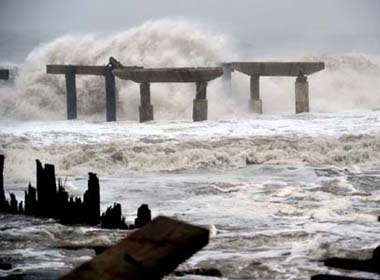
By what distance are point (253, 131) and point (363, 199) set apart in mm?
7045

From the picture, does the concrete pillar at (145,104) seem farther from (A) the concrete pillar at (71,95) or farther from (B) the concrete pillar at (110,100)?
(A) the concrete pillar at (71,95)

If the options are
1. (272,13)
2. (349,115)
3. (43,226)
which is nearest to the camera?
(43,226)

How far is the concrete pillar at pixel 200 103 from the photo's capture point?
18344 millimetres

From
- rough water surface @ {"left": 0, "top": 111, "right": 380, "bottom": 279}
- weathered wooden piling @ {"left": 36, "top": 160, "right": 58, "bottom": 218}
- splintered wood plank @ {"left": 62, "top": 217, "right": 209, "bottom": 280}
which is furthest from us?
weathered wooden piling @ {"left": 36, "top": 160, "right": 58, "bottom": 218}

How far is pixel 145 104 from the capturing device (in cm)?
1888

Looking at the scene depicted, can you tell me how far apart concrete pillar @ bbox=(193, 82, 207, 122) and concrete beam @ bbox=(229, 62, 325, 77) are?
10.00ft

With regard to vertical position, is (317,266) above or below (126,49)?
below

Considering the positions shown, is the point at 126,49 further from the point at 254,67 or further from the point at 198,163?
the point at 198,163

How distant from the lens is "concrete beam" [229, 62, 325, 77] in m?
20.2

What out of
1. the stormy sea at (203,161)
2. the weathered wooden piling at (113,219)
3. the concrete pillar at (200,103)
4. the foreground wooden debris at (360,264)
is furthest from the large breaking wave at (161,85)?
the foreground wooden debris at (360,264)

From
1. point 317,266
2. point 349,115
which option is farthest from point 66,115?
point 317,266

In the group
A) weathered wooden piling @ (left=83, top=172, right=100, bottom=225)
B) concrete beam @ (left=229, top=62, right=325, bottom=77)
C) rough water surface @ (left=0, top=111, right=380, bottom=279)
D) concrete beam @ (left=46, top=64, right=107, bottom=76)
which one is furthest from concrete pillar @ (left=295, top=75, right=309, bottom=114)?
weathered wooden piling @ (left=83, top=172, right=100, bottom=225)

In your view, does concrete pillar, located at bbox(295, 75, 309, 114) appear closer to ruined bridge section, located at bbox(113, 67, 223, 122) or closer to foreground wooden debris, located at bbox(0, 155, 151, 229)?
ruined bridge section, located at bbox(113, 67, 223, 122)

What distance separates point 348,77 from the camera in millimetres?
29391
